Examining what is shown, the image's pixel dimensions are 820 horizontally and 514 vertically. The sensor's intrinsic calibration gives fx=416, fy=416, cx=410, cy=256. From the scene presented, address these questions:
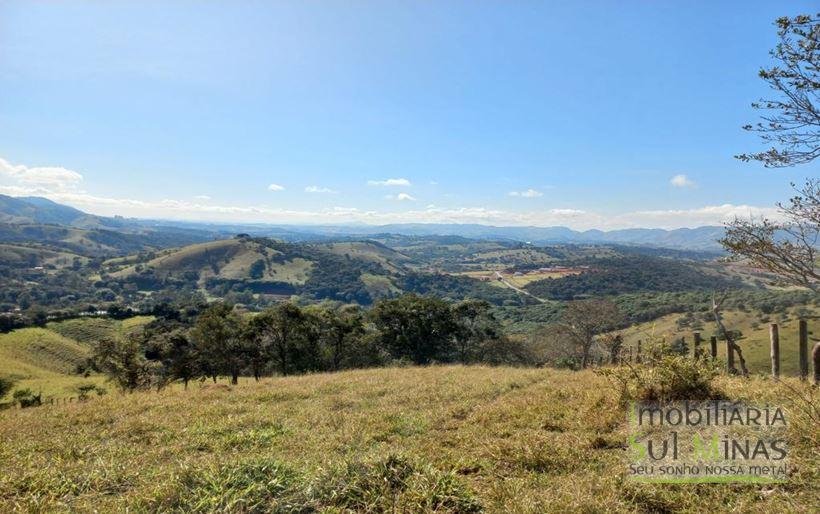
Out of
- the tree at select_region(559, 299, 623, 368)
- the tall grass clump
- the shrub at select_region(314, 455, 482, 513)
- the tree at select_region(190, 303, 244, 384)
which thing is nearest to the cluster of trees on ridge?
the tree at select_region(190, 303, 244, 384)

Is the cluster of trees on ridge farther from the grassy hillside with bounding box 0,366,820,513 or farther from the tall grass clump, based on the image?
the tall grass clump

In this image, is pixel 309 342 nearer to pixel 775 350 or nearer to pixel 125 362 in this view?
pixel 125 362

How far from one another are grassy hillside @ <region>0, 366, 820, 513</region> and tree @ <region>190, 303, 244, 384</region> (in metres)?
25.6

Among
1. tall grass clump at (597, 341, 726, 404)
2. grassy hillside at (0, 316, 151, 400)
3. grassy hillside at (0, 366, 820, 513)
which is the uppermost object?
tall grass clump at (597, 341, 726, 404)

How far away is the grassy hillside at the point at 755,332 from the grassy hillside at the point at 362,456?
→ 44638 mm

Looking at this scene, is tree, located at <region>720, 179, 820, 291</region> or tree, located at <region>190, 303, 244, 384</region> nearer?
tree, located at <region>720, 179, 820, 291</region>

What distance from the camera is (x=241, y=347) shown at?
121 ft

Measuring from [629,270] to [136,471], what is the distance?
217 metres

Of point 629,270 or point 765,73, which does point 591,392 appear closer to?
point 765,73

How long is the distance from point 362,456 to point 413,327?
38.5 m

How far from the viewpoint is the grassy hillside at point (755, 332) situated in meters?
55.7

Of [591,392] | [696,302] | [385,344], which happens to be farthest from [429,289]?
[591,392]

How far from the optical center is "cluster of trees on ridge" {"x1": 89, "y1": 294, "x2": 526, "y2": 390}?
3559 centimetres

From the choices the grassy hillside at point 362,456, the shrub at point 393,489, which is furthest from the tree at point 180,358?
the shrub at point 393,489
